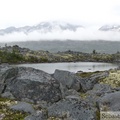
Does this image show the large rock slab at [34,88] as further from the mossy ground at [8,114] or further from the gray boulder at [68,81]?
the gray boulder at [68,81]

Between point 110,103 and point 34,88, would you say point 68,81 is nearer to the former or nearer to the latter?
point 34,88

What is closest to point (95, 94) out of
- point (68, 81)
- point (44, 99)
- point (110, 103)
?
point (44, 99)

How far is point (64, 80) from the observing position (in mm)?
39531

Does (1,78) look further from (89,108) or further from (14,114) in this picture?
(89,108)

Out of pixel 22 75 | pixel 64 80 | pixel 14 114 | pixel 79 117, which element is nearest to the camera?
pixel 79 117

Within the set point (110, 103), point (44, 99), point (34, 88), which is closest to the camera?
point (110, 103)

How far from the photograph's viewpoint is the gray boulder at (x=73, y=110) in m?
18.6

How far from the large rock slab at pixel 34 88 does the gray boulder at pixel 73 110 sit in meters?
6.76

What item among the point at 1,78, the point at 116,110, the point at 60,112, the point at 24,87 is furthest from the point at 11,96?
→ the point at 116,110

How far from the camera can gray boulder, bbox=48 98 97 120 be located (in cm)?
1858

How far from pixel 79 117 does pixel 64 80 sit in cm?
2100

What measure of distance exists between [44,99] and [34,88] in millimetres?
1598

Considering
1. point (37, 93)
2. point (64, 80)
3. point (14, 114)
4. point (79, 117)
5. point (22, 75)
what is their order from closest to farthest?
point (79, 117), point (14, 114), point (37, 93), point (22, 75), point (64, 80)

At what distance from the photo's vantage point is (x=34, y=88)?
27.2 meters
